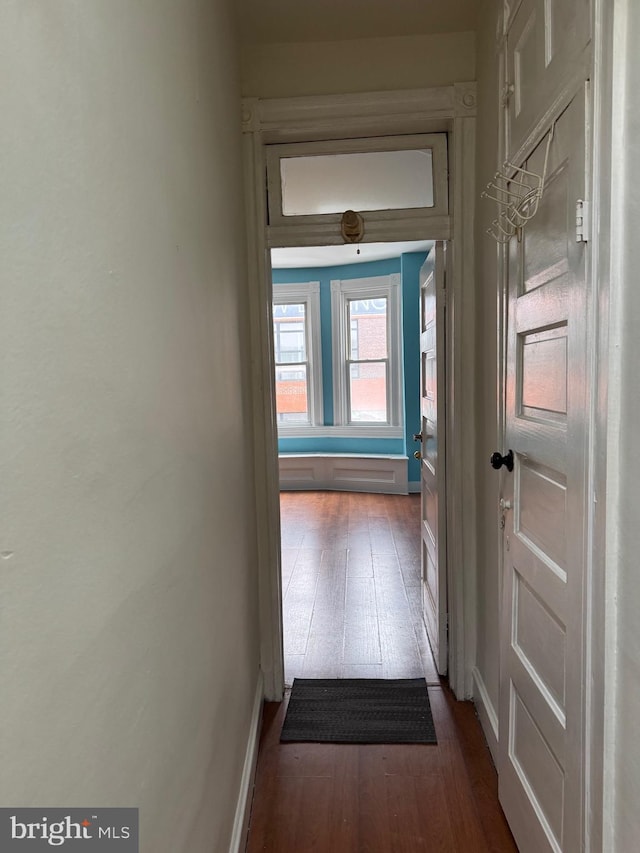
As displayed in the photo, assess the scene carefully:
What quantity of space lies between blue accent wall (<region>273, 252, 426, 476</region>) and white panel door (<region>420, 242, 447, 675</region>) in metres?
3.42

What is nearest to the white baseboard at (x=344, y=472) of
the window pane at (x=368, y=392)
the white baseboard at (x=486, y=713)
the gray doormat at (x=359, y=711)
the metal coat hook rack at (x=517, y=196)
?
the window pane at (x=368, y=392)

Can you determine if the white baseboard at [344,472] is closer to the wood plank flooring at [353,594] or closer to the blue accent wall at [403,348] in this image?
the blue accent wall at [403,348]

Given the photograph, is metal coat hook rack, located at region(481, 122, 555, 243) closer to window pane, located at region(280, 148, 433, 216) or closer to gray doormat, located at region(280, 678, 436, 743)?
window pane, located at region(280, 148, 433, 216)

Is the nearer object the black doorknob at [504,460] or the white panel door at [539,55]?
the white panel door at [539,55]

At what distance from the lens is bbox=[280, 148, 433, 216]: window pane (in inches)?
96.5

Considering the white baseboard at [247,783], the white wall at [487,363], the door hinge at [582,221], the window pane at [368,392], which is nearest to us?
the door hinge at [582,221]

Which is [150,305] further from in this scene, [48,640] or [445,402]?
[445,402]

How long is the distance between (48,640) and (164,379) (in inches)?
21.8

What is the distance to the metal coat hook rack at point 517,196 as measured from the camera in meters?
1.39

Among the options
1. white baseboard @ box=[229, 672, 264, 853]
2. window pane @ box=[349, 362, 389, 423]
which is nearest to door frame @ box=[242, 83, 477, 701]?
white baseboard @ box=[229, 672, 264, 853]

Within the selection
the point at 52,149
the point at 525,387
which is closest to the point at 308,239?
the point at 525,387

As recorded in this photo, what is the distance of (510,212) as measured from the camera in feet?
5.64

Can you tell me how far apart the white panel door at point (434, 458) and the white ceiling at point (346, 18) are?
34.6 inches

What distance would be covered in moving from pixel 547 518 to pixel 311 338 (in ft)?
19.0
